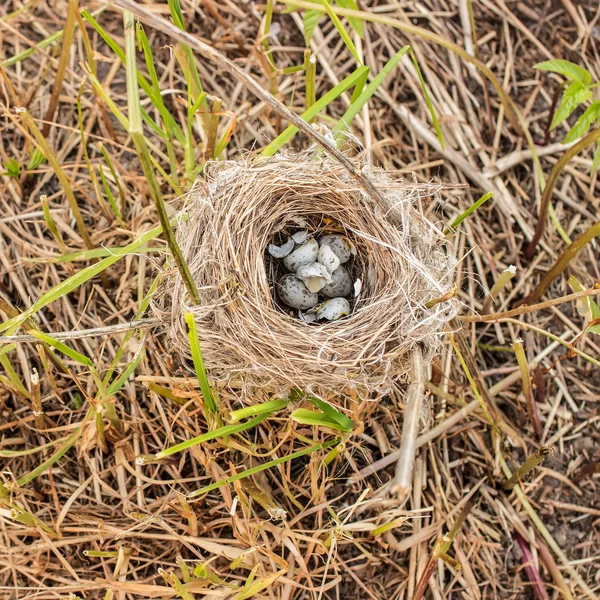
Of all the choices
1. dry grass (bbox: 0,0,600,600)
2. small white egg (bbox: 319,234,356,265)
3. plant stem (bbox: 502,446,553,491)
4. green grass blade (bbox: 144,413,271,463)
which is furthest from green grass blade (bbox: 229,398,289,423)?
plant stem (bbox: 502,446,553,491)

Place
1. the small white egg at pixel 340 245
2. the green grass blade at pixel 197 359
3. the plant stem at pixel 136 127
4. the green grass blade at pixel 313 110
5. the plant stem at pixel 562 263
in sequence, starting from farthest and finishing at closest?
1. the small white egg at pixel 340 245
2. the plant stem at pixel 562 263
3. the green grass blade at pixel 313 110
4. the green grass blade at pixel 197 359
5. the plant stem at pixel 136 127

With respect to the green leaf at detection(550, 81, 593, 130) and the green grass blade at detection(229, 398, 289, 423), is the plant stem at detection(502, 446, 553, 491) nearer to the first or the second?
the green grass blade at detection(229, 398, 289, 423)

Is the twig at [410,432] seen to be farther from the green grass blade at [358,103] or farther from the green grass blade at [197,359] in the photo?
the green grass blade at [358,103]

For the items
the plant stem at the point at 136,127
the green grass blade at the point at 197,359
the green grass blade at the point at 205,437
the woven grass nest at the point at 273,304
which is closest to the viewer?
the plant stem at the point at 136,127

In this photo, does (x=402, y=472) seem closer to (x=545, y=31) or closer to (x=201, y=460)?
(x=201, y=460)

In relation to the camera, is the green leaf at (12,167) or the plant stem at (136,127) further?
the green leaf at (12,167)

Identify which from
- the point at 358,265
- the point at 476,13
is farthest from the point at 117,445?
the point at 476,13

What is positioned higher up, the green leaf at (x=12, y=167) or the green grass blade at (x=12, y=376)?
the green leaf at (x=12, y=167)

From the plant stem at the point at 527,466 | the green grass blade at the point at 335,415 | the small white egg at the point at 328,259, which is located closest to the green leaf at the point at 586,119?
the small white egg at the point at 328,259
